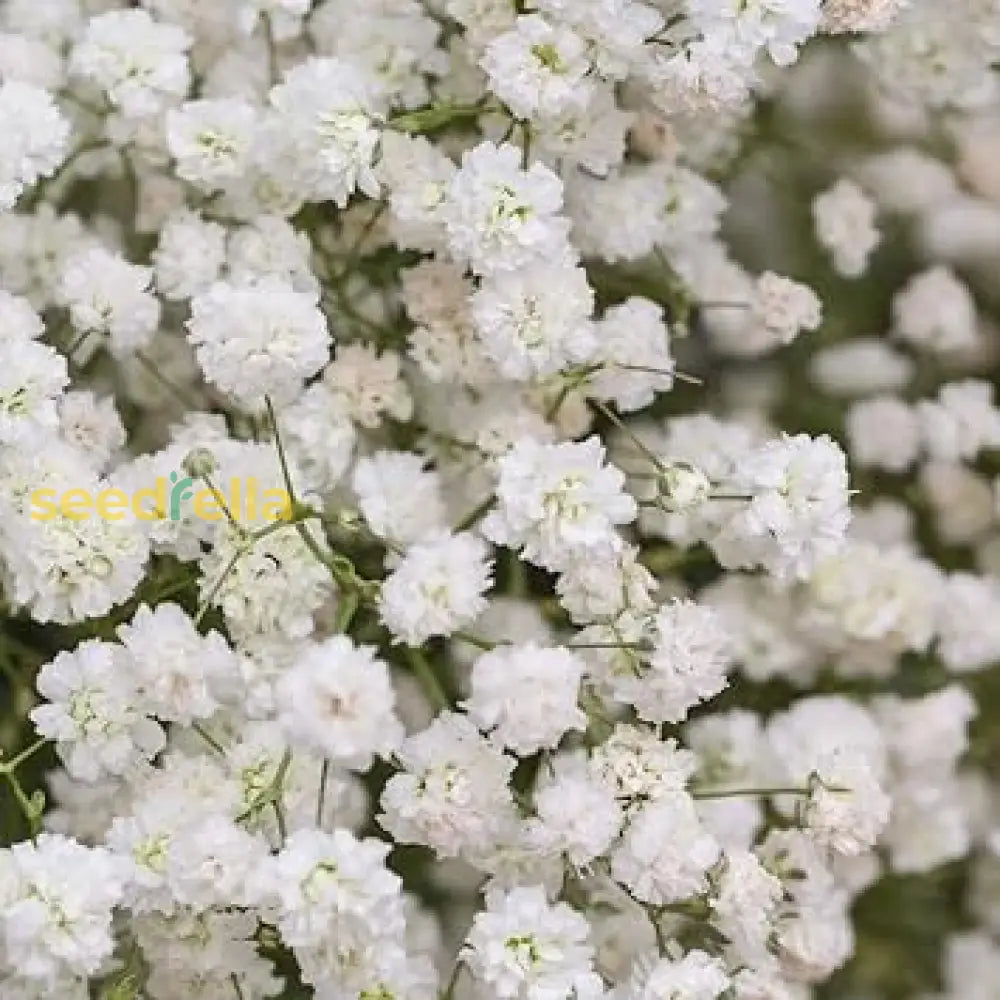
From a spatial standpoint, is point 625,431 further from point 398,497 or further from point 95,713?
point 95,713

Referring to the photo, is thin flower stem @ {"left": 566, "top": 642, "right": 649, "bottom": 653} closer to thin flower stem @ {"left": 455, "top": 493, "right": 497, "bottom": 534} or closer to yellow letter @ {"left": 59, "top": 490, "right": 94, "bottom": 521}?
thin flower stem @ {"left": 455, "top": 493, "right": 497, "bottom": 534}

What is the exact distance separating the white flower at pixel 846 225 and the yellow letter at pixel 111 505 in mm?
542

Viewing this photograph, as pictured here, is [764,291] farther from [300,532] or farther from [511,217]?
[300,532]

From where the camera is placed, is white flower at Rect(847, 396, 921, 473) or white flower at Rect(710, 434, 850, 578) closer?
white flower at Rect(710, 434, 850, 578)

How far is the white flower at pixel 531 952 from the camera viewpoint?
107 cm

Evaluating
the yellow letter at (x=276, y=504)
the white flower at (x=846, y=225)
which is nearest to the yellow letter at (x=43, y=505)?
the yellow letter at (x=276, y=504)

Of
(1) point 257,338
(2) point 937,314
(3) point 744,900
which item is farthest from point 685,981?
(2) point 937,314

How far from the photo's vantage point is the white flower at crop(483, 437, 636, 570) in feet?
3.60

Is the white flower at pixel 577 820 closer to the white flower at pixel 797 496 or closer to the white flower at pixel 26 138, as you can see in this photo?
the white flower at pixel 797 496

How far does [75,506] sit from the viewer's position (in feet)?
3.66

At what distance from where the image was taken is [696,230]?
1318mm

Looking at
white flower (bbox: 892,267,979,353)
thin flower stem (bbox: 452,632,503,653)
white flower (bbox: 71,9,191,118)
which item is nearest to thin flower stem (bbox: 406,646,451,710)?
thin flower stem (bbox: 452,632,503,653)

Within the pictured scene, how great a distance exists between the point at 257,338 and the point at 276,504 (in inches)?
3.4

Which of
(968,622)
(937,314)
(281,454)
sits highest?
(281,454)
